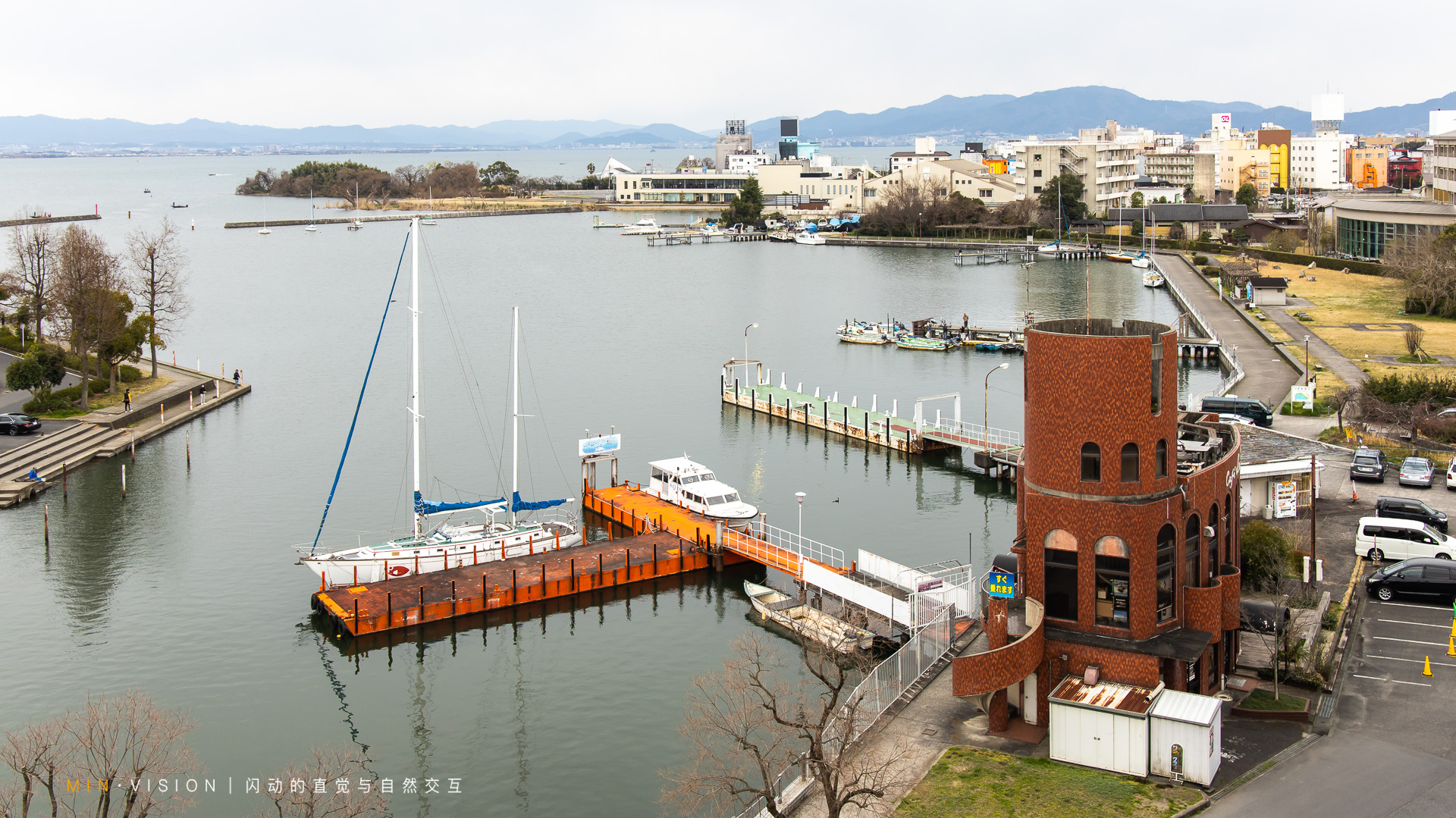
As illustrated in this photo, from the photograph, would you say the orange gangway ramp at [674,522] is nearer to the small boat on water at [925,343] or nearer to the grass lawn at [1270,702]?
the grass lawn at [1270,702]

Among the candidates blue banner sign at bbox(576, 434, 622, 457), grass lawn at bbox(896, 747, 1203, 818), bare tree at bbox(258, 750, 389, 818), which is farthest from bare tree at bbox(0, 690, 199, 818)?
blue banner sign at bbox(576, 434, 622, 457)

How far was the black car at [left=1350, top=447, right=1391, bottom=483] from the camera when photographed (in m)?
40.3

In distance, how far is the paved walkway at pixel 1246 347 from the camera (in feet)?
186

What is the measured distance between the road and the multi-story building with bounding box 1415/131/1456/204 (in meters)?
89.4

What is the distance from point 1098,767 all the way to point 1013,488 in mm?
25383

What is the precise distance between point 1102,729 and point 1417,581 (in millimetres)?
13214

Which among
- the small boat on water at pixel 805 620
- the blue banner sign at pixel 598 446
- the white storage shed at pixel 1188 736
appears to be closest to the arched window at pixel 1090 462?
the white storage shed at pixel 1188 736

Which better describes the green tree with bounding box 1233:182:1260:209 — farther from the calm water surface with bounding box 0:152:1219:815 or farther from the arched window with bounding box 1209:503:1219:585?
the arched window with bounding box 1209:503:1219:585

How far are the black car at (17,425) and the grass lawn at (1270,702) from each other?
1819 inches

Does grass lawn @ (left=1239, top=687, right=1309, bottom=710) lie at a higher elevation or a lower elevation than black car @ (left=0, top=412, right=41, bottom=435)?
lower

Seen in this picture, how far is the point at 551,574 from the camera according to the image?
3644 cm

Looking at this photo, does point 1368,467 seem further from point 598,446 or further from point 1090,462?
point 598,446

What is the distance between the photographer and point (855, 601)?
32.2 meters

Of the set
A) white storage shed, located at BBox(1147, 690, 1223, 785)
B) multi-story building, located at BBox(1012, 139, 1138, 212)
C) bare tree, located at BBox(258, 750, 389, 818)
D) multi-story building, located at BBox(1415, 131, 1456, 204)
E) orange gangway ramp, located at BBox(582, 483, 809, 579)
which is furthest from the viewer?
multi-story building, located at BBox(1012, 139, 1138, 212)
